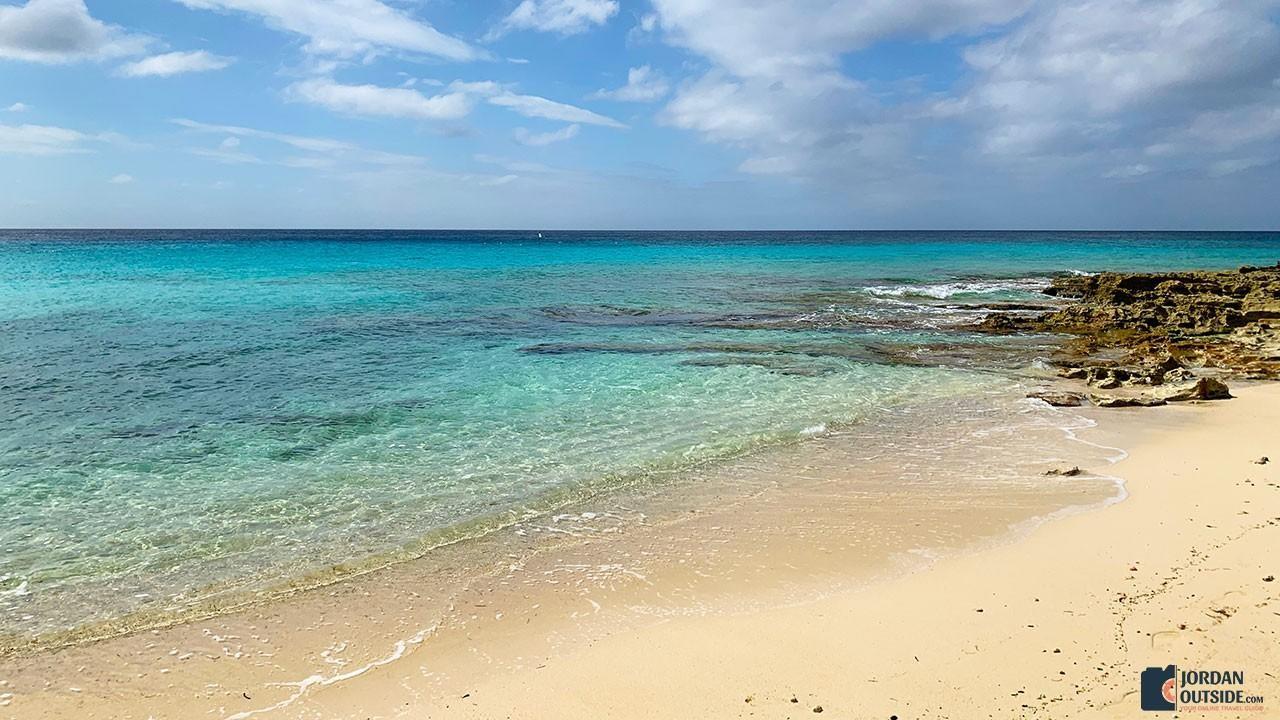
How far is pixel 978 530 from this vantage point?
723 cm

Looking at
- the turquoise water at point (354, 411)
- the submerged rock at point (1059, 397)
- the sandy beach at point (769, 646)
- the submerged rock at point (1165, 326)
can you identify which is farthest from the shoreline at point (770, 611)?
the submerged rock at point (1165, 326)

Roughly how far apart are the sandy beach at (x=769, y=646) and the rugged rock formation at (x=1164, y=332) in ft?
25.1

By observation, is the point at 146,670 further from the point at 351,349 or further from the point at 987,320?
the point at 987,320

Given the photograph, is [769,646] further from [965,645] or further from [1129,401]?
[1129,401]

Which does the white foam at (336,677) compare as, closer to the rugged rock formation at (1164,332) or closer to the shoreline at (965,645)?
the shoreline at (965,645)

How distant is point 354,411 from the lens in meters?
11.9

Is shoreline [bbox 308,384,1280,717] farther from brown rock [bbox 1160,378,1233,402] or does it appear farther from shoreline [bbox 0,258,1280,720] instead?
brown rock [bbox 1160,378,1233,402]

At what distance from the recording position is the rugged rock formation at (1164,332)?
13703 millimetres

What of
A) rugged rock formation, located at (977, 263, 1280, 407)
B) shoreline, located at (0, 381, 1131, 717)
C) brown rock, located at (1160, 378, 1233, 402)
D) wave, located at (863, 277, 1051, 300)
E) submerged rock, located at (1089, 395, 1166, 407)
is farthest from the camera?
wave, located at (863, 277, 1051, 300)

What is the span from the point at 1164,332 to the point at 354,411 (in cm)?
2100

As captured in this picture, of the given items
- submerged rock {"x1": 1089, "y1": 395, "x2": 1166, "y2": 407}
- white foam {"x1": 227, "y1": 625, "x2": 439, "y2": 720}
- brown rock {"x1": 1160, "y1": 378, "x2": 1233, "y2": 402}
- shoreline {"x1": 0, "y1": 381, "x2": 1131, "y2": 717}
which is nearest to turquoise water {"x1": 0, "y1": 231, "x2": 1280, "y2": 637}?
shoreline {"x1": 0, "y1": 381, "x2": 1131, "y2": 717}

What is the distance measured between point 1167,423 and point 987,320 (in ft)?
40.9

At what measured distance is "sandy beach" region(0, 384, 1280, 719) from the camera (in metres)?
4.64

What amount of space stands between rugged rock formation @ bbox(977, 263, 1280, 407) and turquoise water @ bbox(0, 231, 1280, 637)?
5.97 ft
